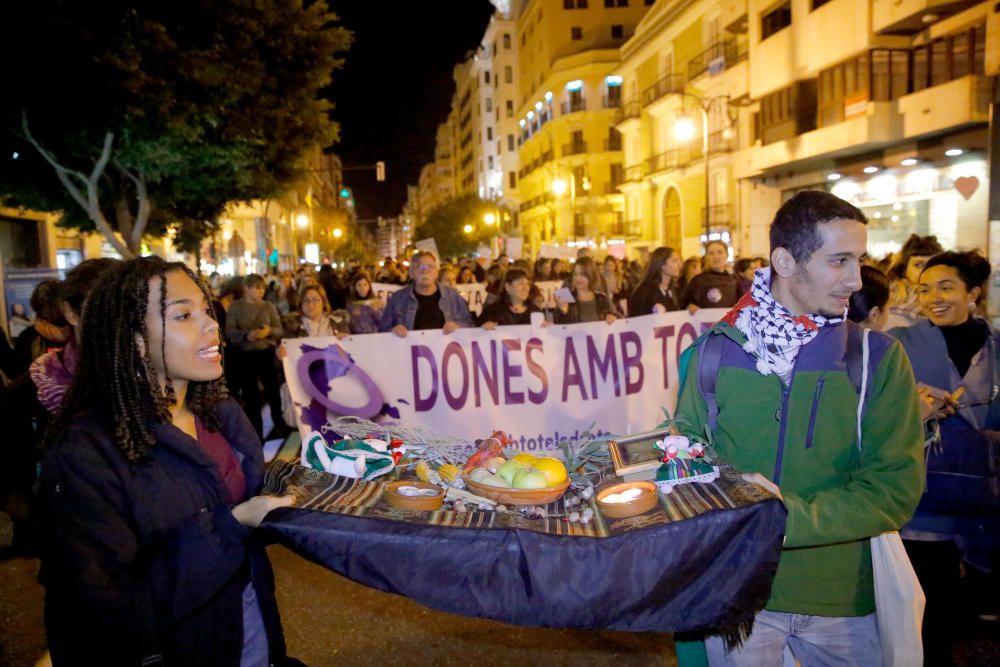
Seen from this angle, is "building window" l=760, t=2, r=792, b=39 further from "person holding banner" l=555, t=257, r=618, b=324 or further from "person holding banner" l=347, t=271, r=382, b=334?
"person holding banner" l=555, t=257, r=618, b=324

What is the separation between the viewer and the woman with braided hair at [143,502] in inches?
72.4

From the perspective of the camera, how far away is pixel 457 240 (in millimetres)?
75250

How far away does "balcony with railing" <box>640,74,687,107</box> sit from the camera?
35625 millimetres

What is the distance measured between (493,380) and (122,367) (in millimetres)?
4382

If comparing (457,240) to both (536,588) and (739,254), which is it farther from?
(536,588)

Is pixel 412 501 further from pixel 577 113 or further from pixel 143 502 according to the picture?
pixel 577 113

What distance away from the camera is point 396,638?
400cm

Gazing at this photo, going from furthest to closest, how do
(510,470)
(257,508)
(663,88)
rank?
1. (663,88)
2. (510,470)
3. (257,508)

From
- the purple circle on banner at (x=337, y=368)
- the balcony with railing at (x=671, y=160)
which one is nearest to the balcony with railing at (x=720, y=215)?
the balcony with railing at (x=671, y=160)

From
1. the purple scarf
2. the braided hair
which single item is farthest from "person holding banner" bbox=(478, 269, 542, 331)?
the braided hair

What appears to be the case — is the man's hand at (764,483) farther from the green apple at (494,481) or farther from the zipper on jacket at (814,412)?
the green apple at (494,481)

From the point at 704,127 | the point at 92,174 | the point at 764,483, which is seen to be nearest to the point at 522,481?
the point at 764,483

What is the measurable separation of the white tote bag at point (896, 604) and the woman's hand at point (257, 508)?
1.80 m

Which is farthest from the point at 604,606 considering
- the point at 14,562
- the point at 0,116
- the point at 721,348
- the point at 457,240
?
the point at 457,240
